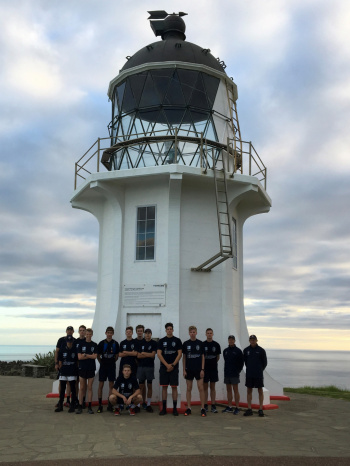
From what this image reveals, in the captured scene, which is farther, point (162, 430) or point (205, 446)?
point (162, 430)

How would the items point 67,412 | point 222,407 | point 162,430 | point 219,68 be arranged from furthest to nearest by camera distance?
1. point 219,68
2. point 222,407
3. point 67,412
4. point 162,430

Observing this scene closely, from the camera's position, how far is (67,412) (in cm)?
1079

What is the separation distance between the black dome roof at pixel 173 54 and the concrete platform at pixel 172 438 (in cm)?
922

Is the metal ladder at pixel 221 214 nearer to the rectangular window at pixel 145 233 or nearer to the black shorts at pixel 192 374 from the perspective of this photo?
the rectangular window at pixel 145 233

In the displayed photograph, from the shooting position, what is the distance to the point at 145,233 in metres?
13.3

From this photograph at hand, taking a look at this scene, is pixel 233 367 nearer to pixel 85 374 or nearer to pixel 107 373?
pixel 107 373

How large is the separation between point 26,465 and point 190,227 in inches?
307

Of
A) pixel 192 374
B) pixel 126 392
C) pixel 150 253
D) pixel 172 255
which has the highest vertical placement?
pixel 150 253

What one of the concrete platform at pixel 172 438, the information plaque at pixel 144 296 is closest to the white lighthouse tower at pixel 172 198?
the information plaque at pixel 144 296

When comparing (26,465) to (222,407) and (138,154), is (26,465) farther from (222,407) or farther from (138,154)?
(138,154)

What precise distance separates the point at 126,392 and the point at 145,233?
4.27 metres

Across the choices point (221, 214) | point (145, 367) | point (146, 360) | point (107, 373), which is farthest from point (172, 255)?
point (107, 373)

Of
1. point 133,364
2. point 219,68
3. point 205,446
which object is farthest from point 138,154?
point 205,446

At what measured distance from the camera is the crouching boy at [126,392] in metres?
10.6
